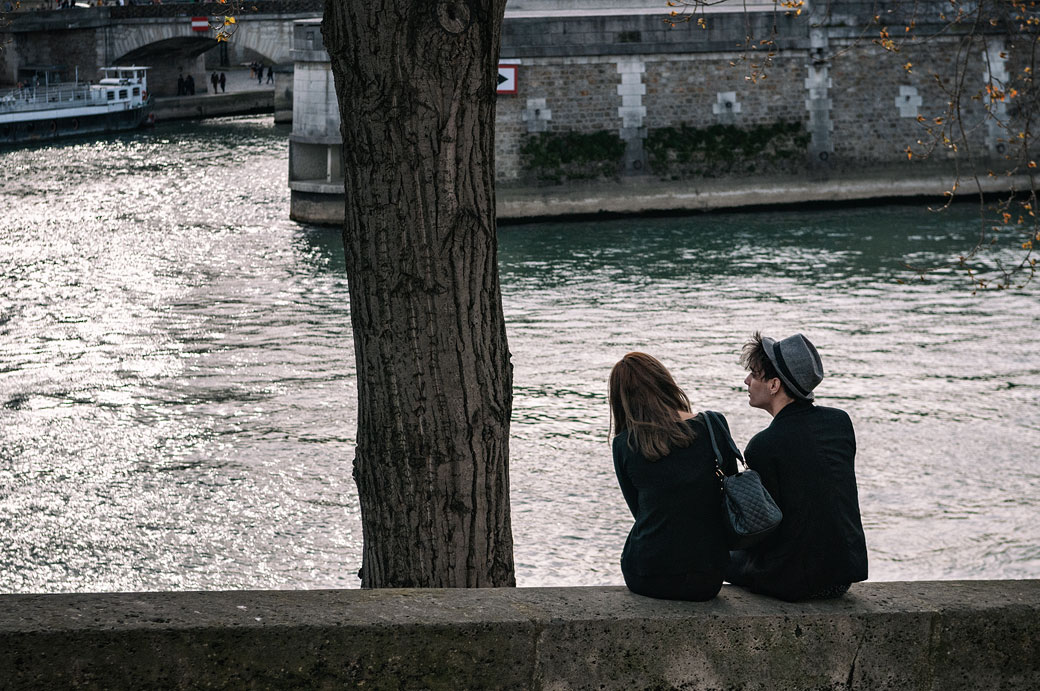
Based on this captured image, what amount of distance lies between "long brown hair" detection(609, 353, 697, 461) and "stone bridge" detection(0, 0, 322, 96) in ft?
119

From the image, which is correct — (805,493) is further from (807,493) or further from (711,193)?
(711,193)

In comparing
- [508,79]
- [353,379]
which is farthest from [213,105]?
[353,379]

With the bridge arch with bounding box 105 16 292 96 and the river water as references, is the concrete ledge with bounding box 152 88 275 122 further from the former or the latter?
the river water

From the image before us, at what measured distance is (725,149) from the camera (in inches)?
851

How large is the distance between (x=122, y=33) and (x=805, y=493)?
128 ft

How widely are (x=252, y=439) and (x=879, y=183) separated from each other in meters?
14.8

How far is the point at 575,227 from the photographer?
2059 cm

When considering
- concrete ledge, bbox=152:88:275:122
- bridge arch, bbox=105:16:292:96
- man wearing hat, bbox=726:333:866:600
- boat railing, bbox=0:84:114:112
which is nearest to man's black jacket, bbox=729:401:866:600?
man wearing hat, bbox=726:333:866:600

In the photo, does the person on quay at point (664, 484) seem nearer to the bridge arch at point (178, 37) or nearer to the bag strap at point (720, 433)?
the bag strap at point (720, 433)

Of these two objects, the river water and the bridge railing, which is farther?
the bridge railing

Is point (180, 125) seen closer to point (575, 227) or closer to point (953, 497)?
point (575, 227)

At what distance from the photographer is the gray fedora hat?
3.46 m

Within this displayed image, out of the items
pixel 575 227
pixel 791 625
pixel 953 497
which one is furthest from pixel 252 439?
pixel 575 227

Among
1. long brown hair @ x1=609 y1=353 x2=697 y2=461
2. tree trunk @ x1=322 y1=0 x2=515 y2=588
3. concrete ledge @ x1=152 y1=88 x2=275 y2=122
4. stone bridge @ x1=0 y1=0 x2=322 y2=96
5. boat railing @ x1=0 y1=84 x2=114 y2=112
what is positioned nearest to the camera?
tree trunk @ x1=322 y1=0 x2=515 y2=588
